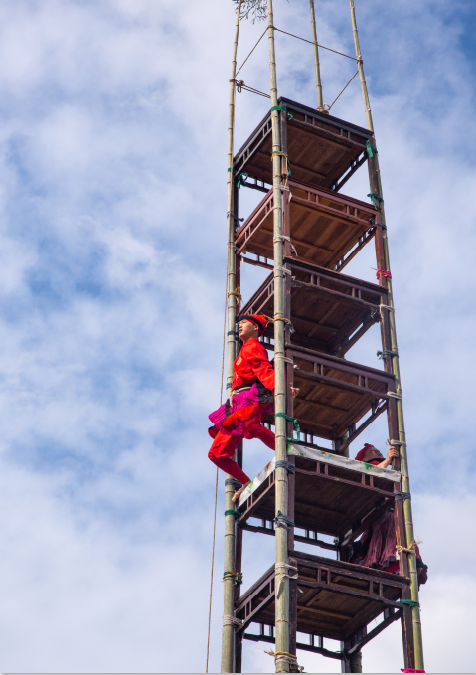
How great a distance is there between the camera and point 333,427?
31.4 m

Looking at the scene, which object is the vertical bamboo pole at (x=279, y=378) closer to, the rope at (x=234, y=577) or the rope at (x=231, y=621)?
the rope at (x=231, y=621)

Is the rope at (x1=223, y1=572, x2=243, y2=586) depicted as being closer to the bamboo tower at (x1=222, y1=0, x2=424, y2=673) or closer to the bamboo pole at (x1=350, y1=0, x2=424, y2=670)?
the bamboo tower at (x1=222, y1=0, x2=424, y2=673)

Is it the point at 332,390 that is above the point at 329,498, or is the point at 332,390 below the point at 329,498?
above

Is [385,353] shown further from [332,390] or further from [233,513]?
[233,513]

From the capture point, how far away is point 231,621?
27.0 m

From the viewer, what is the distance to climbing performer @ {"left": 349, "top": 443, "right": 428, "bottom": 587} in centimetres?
2736

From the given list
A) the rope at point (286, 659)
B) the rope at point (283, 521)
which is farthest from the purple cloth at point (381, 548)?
the rope at point (286, 659)

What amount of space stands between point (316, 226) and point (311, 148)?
225cm

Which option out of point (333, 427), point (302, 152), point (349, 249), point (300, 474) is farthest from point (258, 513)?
point (302, 152)

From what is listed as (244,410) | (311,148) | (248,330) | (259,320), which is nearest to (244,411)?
(244,410)

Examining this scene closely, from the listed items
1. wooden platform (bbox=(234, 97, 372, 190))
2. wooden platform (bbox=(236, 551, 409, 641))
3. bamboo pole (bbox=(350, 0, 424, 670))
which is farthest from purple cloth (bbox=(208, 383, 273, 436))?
wooden platform (bbox=(234, 97, 372, 190))

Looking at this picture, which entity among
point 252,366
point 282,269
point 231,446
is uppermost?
point 282,269

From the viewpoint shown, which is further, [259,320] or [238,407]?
[259,320]

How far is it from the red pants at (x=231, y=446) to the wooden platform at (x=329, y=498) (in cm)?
88
